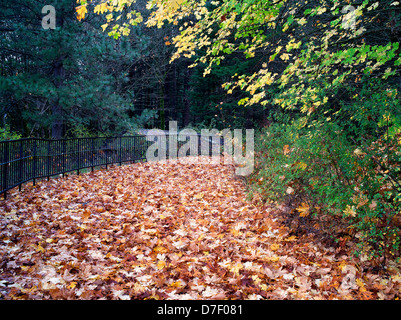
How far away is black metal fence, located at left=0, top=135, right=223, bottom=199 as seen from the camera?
7707 millimetres

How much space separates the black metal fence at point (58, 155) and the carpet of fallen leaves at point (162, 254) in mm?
722

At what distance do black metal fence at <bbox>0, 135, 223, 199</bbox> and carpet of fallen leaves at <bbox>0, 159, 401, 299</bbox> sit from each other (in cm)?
72

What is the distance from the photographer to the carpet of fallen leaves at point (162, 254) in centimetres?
339

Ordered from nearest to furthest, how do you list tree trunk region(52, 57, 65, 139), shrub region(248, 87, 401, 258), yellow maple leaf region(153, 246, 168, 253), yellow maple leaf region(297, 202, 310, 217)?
shrub region(248, 87, 401, 258)
yellow maple leaf region(153, 246, 168, 253)
yellow maple leaf region(297, 202, 310, 217)
tree trunk region(52, 57, 65, 139)

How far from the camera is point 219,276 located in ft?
12.2

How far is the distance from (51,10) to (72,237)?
11496 millimetres

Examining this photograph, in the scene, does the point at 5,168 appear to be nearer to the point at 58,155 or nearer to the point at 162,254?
the point at 58,155

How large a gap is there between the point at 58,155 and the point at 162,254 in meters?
7.35

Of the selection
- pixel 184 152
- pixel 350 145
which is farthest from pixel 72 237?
pixel 184 152

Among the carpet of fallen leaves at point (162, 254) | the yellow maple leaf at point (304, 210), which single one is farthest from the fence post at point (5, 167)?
the yellow maple leaf at point (304, 210)

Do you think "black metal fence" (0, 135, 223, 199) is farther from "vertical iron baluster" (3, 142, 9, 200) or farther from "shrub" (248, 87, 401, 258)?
"shrub" (248, 87, 401, 258)

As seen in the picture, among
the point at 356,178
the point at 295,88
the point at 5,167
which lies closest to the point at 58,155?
the point at 5,167

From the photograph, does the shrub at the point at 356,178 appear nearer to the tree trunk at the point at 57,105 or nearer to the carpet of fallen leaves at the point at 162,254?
the carpet of fallen leaves at the point at 162,254

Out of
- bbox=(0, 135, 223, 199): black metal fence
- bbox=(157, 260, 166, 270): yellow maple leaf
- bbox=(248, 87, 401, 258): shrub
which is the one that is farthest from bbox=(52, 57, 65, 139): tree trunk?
bbox=(248, 87, 401, 258): shrub
